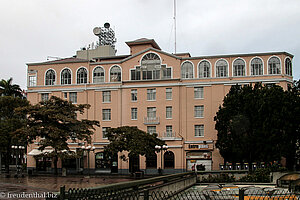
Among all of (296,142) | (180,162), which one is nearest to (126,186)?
(296,142)

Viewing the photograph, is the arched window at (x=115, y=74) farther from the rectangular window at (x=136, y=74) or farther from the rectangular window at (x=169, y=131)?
the rectangular window at (x=169, y=131)

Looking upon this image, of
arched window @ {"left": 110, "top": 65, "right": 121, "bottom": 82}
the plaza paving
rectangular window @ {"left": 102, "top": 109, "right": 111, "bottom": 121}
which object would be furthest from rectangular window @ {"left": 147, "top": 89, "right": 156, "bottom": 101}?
the plaza paving

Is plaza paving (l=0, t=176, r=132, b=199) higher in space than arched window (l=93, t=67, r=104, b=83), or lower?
lower

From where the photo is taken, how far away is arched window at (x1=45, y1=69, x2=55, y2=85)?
52.6 meters

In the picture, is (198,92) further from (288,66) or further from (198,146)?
(288,66)

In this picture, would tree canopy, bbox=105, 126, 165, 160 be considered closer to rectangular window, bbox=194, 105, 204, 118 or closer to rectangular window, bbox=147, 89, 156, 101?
rectangular window, bbox=194, 105, 204, 118

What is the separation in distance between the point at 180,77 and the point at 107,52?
17774 mm

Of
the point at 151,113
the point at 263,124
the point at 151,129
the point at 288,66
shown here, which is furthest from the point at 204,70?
the point at 263,124

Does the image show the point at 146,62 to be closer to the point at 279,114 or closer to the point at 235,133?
the point at 235,133

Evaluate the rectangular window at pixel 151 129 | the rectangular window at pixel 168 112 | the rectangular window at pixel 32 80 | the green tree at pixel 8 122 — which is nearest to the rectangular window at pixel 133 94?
the rectangular window at pixel 151 129

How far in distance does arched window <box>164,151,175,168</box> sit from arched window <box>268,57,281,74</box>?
54.4 feet

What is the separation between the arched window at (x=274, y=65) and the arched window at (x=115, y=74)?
65.7 ft

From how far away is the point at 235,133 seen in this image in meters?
40.2

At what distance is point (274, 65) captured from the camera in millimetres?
46344
